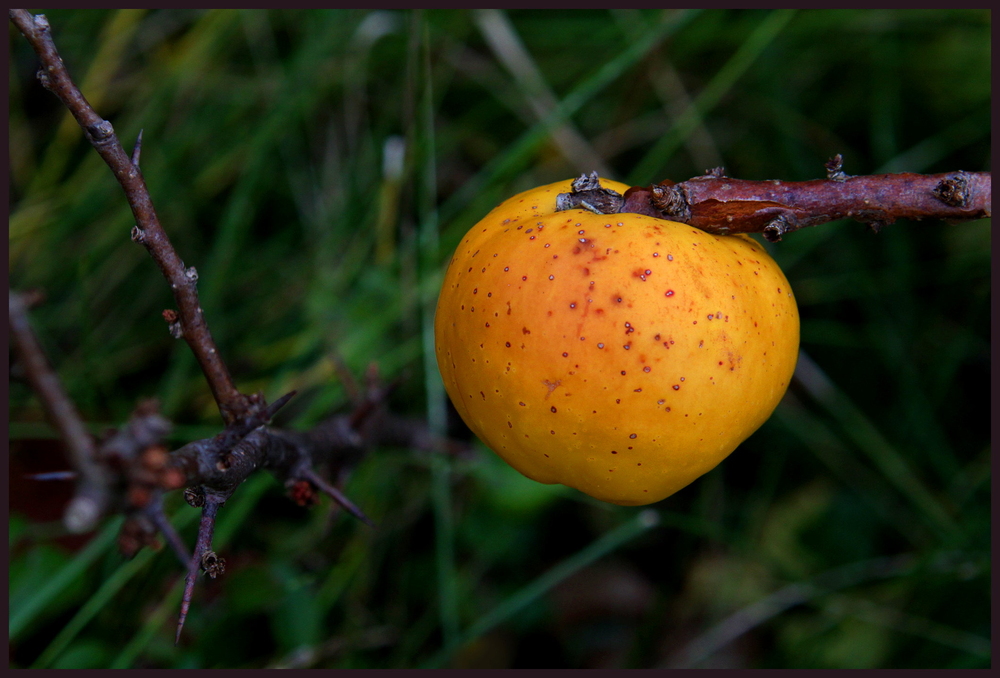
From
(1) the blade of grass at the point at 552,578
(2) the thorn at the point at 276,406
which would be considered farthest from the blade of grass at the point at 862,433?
(2) the thorn at the point at 276,406

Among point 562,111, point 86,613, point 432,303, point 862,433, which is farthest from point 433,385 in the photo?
point 862,433

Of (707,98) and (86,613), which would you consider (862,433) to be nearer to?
(707,98)

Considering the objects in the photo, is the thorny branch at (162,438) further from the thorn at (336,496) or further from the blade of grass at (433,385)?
the blade of grass at (433,385)

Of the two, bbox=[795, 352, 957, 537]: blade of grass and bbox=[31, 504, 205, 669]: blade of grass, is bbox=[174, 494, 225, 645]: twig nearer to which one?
bbox=[31, 504, 205, 669]: blade of grass

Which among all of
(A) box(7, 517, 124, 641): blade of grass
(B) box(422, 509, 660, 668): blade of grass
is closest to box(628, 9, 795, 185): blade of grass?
(B) box(422, 509, 660, 668): blade of grass

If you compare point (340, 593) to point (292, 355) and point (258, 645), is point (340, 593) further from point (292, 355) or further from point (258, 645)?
point (292, 355)

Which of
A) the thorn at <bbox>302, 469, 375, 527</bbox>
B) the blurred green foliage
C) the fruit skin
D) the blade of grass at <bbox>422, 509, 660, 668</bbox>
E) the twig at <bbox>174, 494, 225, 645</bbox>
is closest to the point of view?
the twig at <bbox>174, 494, 225, 645</bbox>
